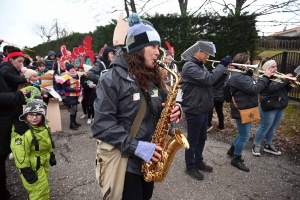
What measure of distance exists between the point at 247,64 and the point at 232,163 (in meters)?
1.88

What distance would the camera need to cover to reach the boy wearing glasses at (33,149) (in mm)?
2576

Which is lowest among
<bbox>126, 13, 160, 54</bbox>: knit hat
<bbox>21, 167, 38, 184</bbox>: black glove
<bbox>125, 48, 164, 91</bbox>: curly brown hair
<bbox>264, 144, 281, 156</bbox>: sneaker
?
<bbox>264, 144, 281, 156</bbox>: sneaker

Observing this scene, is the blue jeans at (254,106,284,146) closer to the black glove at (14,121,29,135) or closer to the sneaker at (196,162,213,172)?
the sneaker at (196,162,213,172)

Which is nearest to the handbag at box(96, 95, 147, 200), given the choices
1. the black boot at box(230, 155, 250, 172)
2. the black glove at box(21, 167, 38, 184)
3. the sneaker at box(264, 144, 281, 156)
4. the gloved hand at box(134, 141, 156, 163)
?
the gloved hand at box(134, 141, 156, 163)

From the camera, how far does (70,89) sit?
19.8ft

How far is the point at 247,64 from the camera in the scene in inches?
152

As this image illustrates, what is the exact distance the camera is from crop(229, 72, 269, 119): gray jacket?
3.60 metres

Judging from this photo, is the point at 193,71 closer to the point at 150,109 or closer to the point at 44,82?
the point at 150,109

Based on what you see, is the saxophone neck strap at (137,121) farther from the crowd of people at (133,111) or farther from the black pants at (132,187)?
the black pants at (132,187)

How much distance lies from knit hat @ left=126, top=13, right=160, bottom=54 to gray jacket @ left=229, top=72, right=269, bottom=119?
2.26 metres

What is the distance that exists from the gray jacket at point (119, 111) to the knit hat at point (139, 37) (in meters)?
0.14

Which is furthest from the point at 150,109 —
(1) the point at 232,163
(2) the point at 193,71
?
(1) the point at 232,163

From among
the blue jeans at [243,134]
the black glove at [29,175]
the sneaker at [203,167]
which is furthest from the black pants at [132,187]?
the blue jeans at [243,134]

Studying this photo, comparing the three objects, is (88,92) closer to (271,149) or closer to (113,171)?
(113,171)
